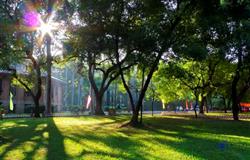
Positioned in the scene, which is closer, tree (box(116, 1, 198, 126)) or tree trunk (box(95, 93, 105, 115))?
tree (box(116, 1, 198, 126))

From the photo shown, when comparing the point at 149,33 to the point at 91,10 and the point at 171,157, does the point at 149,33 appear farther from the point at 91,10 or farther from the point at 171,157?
the point at 171,157

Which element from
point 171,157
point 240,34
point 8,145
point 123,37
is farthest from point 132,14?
point 171,157

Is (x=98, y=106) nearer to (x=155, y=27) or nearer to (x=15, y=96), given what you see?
(x=15, y=96)

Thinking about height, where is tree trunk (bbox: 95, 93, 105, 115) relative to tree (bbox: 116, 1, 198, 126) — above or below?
below

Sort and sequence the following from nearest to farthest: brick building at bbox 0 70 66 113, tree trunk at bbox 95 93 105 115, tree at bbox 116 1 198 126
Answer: tree at bbox 116 1 198 126
tree trunk at bbox 95 93 105 115
brick building at bbox 0 70 66 113

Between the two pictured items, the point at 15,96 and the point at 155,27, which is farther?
the point at 15,96

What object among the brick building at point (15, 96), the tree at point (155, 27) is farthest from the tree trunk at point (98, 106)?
the tree at point (155, 27)

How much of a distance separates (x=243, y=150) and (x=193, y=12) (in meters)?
12.1

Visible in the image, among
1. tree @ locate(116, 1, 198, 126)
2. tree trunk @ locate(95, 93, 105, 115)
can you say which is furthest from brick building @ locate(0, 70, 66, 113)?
tree @ locate(116, 1, 198, 126)

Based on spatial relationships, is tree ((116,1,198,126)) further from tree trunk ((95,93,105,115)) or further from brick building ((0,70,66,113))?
brick building ((0,70,66,113))

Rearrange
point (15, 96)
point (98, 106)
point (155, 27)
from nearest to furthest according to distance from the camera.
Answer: point (155, 27)
point (98, 106)
point (15, 96)

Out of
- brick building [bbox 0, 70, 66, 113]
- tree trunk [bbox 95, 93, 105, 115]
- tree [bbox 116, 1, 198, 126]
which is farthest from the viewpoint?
brick building [bbox 0, 70, 66, 113]

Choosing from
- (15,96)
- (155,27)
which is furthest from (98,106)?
(155,27)

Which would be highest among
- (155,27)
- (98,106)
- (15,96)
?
(155,27)
